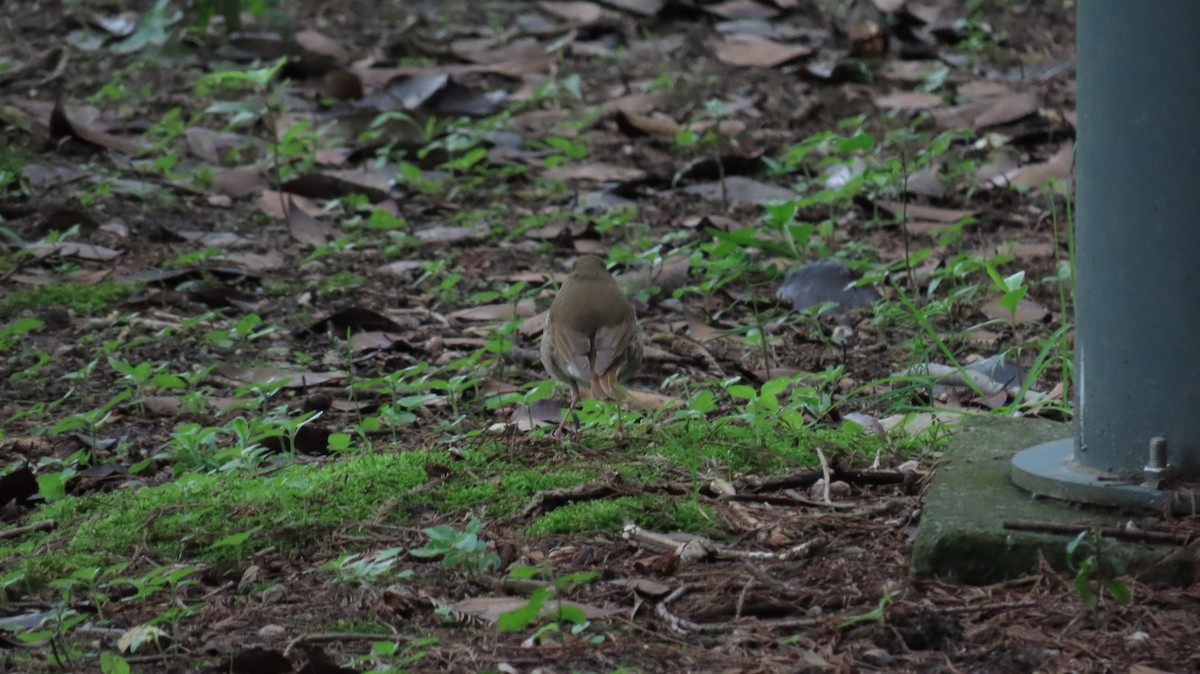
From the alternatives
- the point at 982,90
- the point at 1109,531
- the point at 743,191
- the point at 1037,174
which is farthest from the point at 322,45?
the point at 1109,531

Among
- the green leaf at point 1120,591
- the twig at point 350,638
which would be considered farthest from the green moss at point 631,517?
the green leaf at point 1120,591

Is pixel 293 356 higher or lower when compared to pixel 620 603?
lower

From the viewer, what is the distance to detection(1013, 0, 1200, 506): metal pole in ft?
9.55

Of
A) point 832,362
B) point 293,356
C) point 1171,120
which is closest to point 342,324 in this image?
point 293,356

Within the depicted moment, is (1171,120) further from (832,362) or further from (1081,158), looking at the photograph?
(832,362)

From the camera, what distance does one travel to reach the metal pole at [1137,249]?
9.55ft

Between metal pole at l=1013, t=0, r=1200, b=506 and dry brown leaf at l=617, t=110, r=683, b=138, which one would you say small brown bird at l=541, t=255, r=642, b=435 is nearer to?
metal pole at l=1013, t=0, r=1200, b=506

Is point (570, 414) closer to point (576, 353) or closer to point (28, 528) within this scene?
point (576, 353)

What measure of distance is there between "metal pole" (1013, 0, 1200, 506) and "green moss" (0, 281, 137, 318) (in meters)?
4.35

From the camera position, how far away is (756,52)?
10.5 metres

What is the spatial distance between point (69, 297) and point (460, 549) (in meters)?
3.83

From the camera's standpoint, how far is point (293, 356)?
19.2ft

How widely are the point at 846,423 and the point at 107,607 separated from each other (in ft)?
6.50

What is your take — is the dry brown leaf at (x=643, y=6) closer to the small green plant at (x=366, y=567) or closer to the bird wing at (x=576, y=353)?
the bird wing at (x=576, y=353)
